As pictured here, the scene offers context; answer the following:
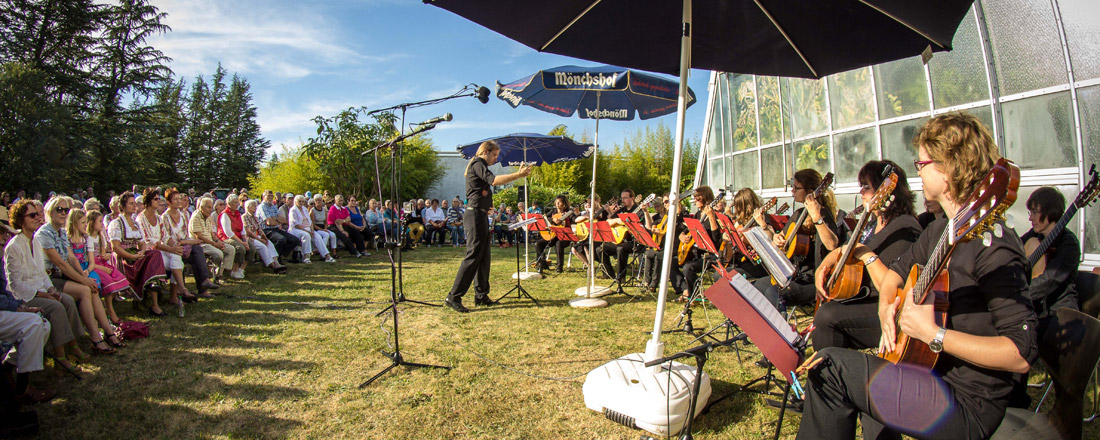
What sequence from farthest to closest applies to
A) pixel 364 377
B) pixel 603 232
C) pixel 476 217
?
pixel 603 232, pixel 476 217, pixel 364 377

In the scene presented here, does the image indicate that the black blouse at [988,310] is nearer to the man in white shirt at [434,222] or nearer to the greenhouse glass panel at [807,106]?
the greenhouse glass panel at [807,106]

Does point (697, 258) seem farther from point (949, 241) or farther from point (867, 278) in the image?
point (949, 241)

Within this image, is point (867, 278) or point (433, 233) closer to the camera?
point (867, 278)

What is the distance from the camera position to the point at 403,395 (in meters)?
3.34

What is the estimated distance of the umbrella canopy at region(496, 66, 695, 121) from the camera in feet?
18.9

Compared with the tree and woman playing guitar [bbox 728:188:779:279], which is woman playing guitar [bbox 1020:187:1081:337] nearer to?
woman playing guitar [bbox 728:188:779:279]

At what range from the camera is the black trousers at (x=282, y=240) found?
10266mm

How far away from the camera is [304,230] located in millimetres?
11258

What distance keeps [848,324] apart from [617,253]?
16.8 ft

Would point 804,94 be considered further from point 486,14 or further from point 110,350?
point 110,350

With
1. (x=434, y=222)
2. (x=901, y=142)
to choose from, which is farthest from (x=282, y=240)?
(x=901, y=142)

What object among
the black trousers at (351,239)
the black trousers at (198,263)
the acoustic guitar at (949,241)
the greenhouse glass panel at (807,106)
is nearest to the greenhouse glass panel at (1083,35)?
the greenhouse glass panel at (807,106)

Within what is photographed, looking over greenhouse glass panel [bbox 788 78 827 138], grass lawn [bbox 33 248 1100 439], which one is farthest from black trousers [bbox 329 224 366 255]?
greenhouse glass panel [bbox 788 78 827 138]

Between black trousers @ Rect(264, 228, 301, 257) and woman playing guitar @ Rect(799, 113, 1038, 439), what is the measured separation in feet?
35.5
